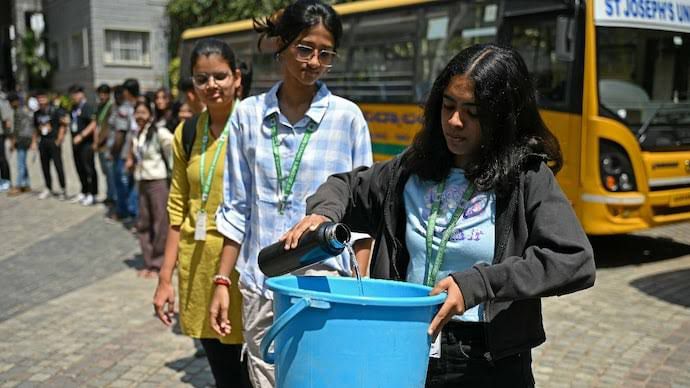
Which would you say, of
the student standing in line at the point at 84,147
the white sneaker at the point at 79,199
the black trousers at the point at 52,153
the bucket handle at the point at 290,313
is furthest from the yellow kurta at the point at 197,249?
the black trousers at the point at 52,153

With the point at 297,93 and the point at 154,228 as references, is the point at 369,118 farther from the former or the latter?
the point at 297,93

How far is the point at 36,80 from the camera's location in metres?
31.9

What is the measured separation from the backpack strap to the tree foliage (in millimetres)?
20274

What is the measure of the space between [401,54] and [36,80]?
25.5 meters

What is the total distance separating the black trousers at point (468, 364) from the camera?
2082mm

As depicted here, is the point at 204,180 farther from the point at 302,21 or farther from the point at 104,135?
the point at 104,135

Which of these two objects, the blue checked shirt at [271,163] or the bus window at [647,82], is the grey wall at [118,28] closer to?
the bus window at [647,82]

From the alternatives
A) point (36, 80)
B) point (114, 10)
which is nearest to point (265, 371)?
point (114, 10)

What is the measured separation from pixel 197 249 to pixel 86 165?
9604 mm

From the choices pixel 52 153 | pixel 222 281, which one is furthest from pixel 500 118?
pixel 52 153

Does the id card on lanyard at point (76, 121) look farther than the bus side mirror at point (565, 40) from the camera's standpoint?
Yes

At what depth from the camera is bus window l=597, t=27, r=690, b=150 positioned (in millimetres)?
7945

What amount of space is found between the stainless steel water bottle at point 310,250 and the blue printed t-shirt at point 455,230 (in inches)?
10.6

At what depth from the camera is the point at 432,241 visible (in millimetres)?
2076
